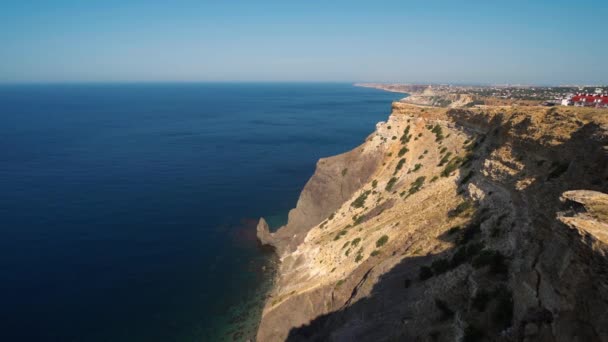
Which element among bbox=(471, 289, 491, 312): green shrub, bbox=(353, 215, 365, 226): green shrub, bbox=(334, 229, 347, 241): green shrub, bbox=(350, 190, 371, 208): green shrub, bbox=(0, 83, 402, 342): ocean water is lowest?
bbox=(0, 83, 402, 342): ocean water

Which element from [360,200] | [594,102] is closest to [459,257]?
[360,200]

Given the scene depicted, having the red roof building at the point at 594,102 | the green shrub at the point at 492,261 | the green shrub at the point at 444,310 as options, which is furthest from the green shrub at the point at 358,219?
the red roof building at the point at 594,102

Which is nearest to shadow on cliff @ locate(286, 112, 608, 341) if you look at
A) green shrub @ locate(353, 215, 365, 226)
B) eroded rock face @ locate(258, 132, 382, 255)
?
green shrub @ locate(353, 215, 365, 226)

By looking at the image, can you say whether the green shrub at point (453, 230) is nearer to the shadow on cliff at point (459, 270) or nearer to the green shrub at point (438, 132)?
the shadow on cliff at point (459, 270)

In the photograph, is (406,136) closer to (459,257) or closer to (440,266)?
(440,266)

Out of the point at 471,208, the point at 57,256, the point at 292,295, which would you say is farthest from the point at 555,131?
the point at 57,256

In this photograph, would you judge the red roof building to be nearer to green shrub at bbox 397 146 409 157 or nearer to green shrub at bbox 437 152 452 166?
green shrub at bbox 437 152 452 166
